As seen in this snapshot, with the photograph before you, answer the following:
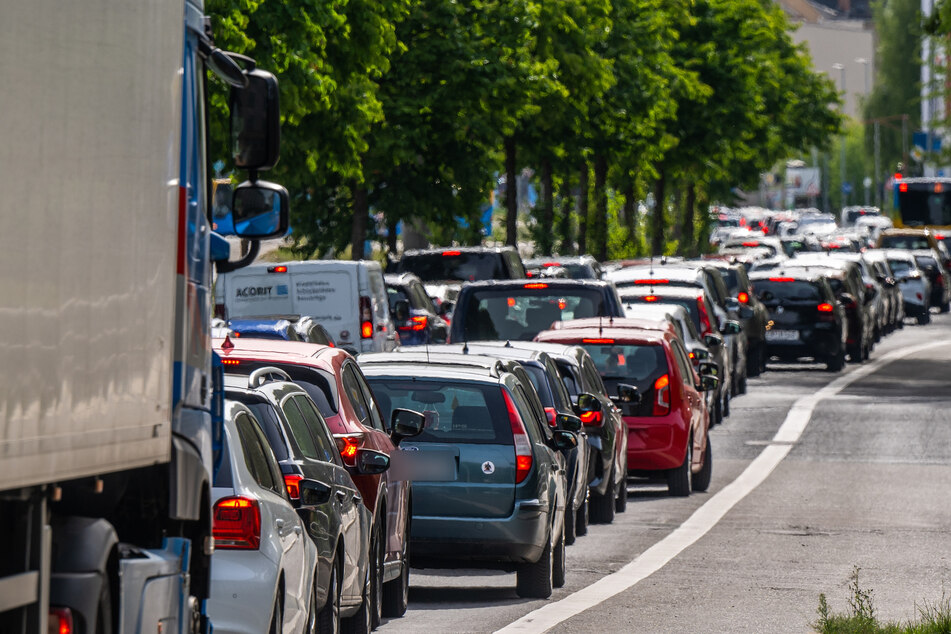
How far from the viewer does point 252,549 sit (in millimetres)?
8766

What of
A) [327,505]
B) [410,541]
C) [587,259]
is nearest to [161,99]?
[327,505]

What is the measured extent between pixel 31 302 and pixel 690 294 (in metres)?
22.7

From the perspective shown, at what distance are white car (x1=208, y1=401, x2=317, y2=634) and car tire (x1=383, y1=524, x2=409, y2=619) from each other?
121 inches

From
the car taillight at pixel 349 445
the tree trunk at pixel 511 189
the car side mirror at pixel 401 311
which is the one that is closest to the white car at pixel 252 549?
the car taillight at pixel 349 445

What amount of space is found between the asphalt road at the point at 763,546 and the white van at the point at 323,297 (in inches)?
160

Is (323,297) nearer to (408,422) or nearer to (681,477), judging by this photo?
(681,477)

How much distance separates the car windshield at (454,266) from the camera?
31.4 meters

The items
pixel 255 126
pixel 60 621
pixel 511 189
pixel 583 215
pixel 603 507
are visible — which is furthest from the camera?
pixel 583 215

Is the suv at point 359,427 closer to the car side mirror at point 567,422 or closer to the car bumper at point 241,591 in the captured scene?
the car bumper at point 241,591

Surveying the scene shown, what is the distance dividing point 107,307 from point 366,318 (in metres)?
18.6

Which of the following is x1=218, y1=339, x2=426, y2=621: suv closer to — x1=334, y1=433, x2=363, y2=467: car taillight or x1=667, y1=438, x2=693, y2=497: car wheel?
x1=334, y1=433, x2=363, y2=467: car taillight

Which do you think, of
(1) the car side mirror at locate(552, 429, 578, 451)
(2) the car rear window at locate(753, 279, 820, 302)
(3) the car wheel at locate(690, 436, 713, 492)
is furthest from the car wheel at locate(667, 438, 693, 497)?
(2) the car rear window at locate(753, 279, 820, 302)

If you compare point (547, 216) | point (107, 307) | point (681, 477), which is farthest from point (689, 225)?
point (107, 307)

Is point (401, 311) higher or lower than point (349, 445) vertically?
higher
